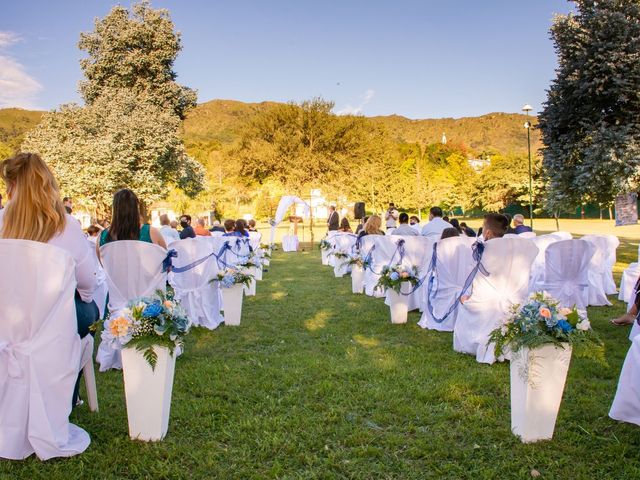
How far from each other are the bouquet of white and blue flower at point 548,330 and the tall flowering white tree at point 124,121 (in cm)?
2083

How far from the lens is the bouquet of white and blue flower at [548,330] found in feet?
10.6

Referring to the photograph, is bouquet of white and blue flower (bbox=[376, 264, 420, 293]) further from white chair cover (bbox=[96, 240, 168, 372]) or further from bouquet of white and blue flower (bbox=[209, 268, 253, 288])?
white chair cover (bbox=[96, 240, 168, 372])

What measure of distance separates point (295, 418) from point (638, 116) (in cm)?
1353

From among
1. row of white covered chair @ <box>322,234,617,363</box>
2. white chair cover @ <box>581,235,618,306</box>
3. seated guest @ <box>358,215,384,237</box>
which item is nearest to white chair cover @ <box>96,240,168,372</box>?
row of white covered chair @ <box>322,234,617,363</box>

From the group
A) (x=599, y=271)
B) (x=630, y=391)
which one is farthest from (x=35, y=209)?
(x=599, y=271)

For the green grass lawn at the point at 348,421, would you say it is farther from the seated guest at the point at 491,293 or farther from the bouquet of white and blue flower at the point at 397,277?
the bouquet of white and blue flower at the point at 397,277

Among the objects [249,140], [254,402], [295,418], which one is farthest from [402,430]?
[249,140]

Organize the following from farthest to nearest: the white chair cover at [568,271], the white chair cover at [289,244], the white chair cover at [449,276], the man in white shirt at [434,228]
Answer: the white chair cover at [289,244] → the man in white shirt at [434,228] → the white chair cover at [568,271] → the white chair cover at [449,276]

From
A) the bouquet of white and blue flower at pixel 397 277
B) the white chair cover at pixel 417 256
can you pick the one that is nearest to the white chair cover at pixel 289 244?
the white chair cover at pixel 417 256

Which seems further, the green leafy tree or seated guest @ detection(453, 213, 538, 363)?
the green leafy tree

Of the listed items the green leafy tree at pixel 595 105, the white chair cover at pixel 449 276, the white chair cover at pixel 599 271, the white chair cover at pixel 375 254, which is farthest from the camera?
the green leafy tree at pixel 595 105

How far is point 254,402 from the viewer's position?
14.0 feet

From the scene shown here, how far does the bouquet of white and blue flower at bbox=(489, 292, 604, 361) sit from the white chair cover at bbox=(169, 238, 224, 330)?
16.1ft

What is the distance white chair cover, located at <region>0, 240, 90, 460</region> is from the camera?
117 inches
